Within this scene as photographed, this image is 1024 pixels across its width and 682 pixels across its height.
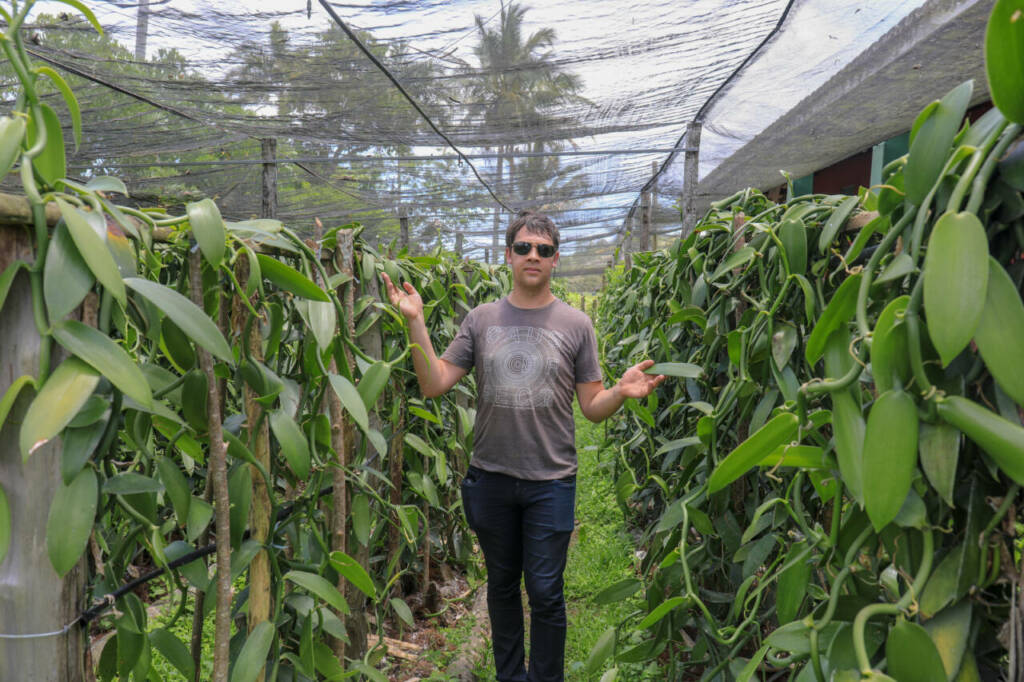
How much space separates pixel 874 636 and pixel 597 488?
10.2 ft

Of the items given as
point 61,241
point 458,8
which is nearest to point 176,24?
point 458,8

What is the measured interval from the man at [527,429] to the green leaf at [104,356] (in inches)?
41.9

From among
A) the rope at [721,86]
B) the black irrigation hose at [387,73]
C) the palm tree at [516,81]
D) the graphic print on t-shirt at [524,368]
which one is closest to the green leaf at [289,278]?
the graphic print on t-shirt at [524,368]

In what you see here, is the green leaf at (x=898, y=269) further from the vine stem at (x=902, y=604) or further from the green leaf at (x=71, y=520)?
the green leaf at (x=71, y=520)

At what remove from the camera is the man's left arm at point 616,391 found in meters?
1.51

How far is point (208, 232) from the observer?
27.8 inches

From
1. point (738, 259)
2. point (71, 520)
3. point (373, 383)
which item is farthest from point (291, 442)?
point (738, 259)

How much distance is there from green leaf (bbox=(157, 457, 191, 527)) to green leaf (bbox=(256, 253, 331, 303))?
22 centimetres

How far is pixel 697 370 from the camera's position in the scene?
1336 millimetres

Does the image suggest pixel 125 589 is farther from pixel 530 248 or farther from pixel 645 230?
pixel 645 230

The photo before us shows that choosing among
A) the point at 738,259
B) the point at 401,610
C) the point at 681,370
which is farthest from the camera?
the point at 401,610

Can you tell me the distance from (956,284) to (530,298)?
1365 millimetres

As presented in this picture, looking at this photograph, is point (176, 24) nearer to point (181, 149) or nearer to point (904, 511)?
point (181, 149)

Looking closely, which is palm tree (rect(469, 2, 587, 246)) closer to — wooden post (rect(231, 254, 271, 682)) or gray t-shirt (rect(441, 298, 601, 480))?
gray t-shirt (rect(441, 298, 601, 480))
